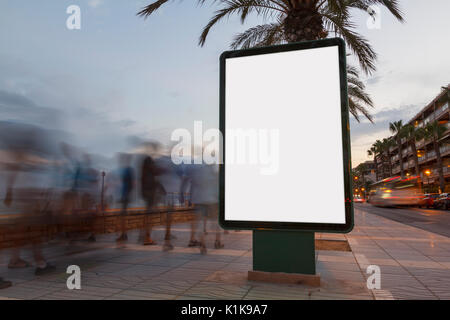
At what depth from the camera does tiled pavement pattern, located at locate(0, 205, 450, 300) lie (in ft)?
11.1

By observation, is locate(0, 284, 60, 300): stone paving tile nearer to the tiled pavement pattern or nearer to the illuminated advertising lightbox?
the tiled pavement pattern

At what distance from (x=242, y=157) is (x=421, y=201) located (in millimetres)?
→ 33746

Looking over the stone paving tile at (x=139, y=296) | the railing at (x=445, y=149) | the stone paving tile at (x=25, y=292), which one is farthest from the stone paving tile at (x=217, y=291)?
the railing at (x=445, y=149)

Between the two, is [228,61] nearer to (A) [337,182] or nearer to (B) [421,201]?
(A) [337,182]

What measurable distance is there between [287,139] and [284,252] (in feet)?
4.79

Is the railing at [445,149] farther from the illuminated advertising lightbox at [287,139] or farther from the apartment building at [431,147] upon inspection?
the illuminated advertising lightbox at [287,139]

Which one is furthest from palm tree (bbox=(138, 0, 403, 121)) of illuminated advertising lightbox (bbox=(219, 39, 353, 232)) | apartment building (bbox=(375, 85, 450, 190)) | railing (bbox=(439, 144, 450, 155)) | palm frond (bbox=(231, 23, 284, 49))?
railing (bbox=(439, 144, 450, 155))

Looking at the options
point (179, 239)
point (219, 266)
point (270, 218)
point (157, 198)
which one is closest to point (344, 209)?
point (270, 218)

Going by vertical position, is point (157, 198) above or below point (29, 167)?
below

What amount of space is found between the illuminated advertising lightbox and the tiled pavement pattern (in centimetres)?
78

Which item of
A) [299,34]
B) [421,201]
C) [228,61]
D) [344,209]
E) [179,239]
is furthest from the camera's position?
[421,201]

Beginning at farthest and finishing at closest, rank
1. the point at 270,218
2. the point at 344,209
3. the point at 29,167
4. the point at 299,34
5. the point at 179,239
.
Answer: the point at 179,239, the point at 299,34, the point at 29,167, the point at 270,218, the point at 344,209

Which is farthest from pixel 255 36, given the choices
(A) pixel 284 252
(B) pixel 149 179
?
(A) pixel 284 252

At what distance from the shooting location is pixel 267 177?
3859mm
